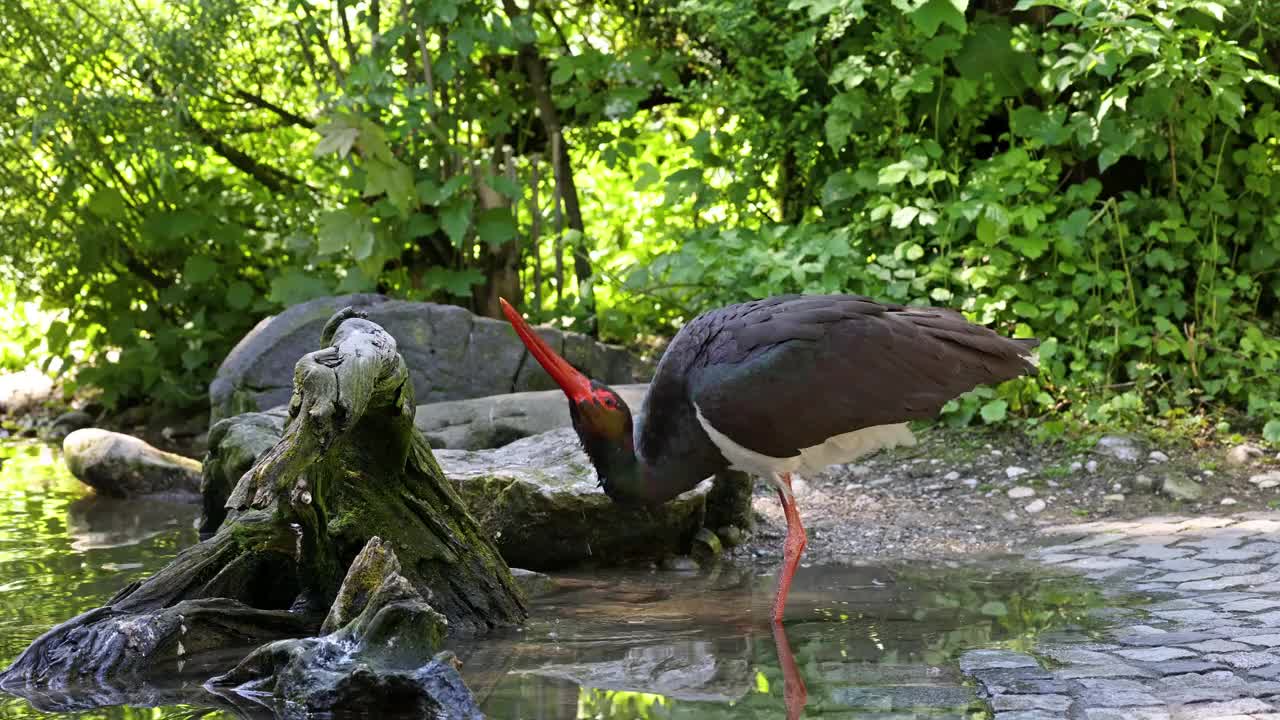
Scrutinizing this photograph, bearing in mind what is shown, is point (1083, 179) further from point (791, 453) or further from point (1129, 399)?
point (791, 453)

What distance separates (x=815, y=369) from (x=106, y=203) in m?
6.81

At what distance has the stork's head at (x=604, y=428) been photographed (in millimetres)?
4754

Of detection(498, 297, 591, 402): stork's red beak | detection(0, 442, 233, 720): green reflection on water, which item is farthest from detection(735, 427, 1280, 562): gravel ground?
detection(0, 442, 233, 720): green reflection on water

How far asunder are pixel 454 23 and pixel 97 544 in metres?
4.25

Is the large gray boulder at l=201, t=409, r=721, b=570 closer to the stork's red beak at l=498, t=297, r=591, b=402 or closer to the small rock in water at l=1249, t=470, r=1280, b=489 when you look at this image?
the stork's red beak at l=498, t=297, r=591, b=402

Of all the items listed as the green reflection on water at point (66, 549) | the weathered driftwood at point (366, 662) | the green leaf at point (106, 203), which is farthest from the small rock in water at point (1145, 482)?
the green leaf at point (106, 203)

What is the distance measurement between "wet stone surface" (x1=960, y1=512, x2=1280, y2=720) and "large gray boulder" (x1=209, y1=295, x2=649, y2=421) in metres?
3.75

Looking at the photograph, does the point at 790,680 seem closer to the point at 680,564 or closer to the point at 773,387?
the point at 773,387

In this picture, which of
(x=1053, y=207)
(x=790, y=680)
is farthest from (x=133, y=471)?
(x=1053, y=207)

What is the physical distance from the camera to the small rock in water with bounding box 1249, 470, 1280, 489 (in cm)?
620

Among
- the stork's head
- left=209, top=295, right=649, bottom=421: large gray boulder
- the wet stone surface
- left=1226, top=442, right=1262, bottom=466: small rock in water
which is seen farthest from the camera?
left=209, top=295, right=649, bottom=421: large gray boulder

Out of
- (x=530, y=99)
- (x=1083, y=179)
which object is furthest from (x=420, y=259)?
(x=1083, y=179)

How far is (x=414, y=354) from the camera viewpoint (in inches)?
318

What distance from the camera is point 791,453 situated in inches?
189
